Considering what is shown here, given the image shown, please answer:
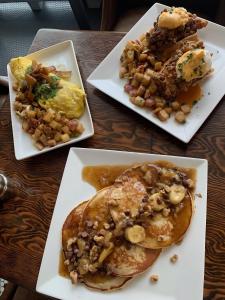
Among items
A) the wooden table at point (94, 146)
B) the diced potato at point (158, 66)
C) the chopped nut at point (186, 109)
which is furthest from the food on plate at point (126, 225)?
the diced potato at point (158, 66)

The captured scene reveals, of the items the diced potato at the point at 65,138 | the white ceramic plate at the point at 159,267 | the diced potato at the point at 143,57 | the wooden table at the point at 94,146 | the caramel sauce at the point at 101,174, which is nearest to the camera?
the white ceramic plate at the point at 159,267

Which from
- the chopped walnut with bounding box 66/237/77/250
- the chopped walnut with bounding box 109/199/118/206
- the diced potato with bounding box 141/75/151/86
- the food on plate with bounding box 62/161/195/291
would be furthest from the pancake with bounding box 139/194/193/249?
the diced potato with bounding box 141/75/151/86

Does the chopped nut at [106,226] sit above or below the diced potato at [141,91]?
below

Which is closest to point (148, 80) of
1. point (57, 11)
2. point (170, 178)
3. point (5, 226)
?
point (170, 178)

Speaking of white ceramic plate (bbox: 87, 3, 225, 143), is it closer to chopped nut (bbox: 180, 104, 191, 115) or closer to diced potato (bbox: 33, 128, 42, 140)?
chopped nut (bbox: 180, 104, 191, 115)

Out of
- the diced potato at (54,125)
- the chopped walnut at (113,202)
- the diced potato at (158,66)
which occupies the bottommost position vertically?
the diced potato at (54,125)

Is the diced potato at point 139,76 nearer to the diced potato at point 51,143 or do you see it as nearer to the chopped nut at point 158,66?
the chopped nut at point 158,66

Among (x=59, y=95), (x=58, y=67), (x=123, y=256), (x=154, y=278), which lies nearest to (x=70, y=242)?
(x=123, y=256)
